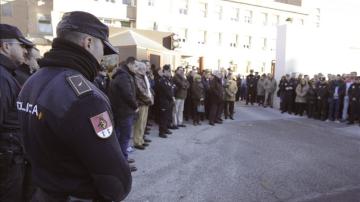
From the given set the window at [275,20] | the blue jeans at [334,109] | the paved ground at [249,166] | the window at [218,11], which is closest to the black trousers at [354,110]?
the blue jeans at [334,109]

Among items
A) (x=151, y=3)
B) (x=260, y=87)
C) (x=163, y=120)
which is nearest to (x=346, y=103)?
(x=260, y=87)

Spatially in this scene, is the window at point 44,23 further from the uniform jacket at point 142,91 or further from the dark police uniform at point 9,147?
the dark police uniform at point 9,147

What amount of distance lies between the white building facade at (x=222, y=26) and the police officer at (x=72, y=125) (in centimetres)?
3184

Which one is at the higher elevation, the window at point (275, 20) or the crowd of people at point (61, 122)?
the window at point (275, 20)

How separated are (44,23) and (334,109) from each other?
97.4 feet

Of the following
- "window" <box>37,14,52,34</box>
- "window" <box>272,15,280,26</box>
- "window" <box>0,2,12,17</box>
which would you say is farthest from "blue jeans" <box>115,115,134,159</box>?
"window" <box>272,15,280,26</box>

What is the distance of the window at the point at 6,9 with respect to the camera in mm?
36938

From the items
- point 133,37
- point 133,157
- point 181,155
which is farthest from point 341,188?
point 133,37

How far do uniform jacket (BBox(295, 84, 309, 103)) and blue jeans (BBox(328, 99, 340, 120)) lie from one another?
126 centimetres

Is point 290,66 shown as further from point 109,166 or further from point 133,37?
point 109,166

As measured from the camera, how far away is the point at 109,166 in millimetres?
1800

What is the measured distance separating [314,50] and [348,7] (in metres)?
14.6

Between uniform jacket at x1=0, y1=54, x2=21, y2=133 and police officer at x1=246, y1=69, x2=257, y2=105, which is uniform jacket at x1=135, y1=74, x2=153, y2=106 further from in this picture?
police officer at x1=246, y1=69, x2=257, y2=105

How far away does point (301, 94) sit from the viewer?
50.4 ft
